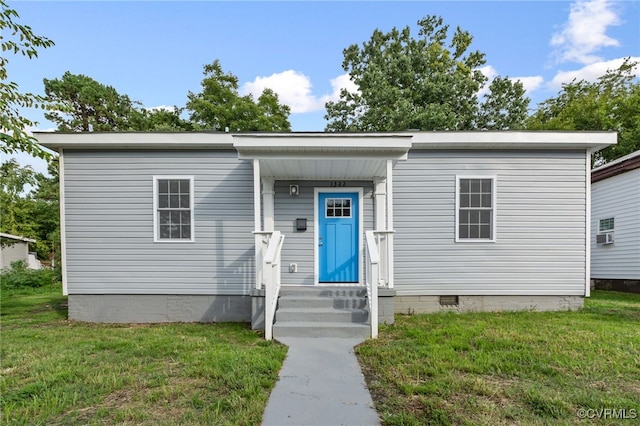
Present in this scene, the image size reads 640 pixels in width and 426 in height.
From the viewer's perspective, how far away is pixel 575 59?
1413 centimetres

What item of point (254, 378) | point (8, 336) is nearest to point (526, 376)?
point (254, 378)

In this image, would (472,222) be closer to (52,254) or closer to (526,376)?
(526,376)

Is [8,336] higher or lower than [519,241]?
lower

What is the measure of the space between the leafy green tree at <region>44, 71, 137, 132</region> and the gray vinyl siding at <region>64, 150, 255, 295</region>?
Answer: 15.2 meters

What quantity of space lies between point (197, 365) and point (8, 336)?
3583mm

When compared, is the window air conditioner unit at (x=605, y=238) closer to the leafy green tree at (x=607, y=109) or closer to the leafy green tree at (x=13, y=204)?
the leafy green tree at (x=607, y=109)

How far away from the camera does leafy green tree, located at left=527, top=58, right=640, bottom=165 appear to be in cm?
1356

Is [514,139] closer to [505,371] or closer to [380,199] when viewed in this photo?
[380,199]

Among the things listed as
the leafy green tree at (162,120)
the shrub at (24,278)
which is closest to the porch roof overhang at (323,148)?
the shrub at (24,278)

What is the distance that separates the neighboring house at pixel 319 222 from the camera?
5531 mm

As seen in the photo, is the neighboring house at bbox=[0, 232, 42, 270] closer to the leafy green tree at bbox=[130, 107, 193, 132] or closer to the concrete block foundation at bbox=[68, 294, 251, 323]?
the leafy green tree at bbox=[130, 107, 193, 132]

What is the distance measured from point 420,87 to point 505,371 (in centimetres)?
1399

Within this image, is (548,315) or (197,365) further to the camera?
(548,315)

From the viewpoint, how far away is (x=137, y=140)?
541 centimetres
